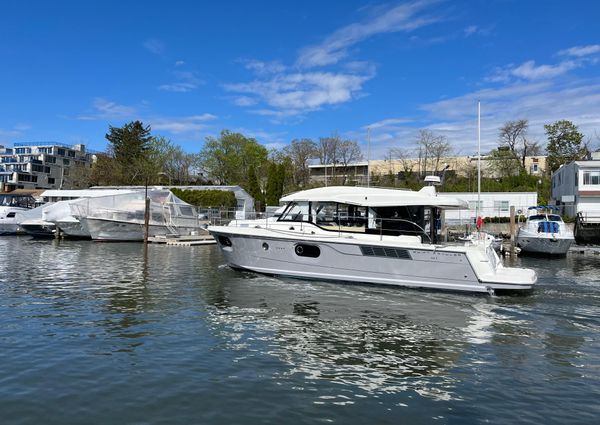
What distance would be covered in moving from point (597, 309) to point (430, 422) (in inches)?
399

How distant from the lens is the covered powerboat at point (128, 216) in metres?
36.9

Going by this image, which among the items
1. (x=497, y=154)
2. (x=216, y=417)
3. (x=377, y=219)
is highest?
(x=497, y=154)

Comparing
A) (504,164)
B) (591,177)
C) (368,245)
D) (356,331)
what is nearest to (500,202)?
(591,177)

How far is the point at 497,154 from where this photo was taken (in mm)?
69438

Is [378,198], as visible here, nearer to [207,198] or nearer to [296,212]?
[296,212]

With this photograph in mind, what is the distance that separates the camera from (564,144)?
6500 cm

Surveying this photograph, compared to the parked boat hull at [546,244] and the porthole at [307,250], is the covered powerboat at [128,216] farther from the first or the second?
the parked boat hull at [546,244]

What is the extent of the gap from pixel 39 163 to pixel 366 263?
420 feet

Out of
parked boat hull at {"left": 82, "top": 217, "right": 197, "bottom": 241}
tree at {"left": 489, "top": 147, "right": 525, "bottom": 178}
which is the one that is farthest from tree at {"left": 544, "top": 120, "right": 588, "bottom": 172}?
parked boat hull at {"left": 82, "top": 217, "right": 197, "bottom": 241}

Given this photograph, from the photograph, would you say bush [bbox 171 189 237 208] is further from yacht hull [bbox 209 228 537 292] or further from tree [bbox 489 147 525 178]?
A: tree [bbox 489 147 525 178]

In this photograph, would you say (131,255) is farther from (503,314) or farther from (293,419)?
(293,419)

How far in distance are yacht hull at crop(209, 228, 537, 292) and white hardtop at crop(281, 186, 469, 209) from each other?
5.76 ft

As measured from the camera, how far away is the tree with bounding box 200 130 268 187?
255ft

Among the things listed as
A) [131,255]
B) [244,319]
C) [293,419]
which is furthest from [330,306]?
[131,255]
